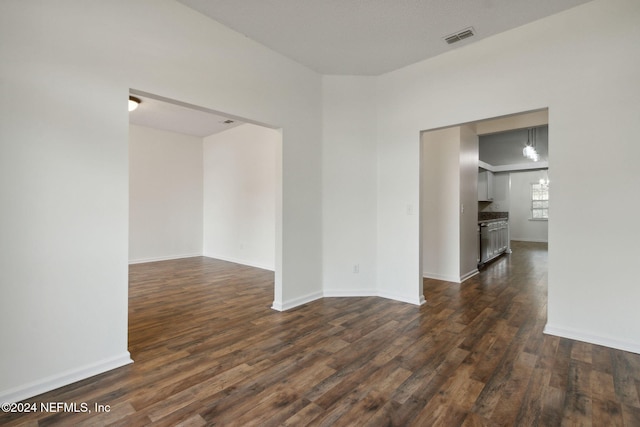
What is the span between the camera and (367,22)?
281cm

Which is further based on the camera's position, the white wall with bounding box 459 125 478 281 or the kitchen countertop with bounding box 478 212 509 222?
the kitchen countertop with bounding box 478 212 509 222

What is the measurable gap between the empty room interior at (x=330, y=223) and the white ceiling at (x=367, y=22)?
0.02m

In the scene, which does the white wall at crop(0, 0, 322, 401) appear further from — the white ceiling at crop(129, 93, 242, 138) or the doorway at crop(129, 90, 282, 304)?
the doorway at crop(129, 90, 282, 304)

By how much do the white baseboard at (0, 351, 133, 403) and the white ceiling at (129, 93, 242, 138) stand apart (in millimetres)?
3858

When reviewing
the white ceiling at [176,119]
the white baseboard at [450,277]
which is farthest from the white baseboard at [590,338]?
the white ceiling at [176,119]

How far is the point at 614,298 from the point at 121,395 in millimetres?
3869

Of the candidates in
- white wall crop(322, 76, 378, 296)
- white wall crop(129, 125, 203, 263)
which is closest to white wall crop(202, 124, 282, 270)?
white wall crop(129, 125, 203, 263)

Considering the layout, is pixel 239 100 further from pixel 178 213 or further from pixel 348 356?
pixel 178 213

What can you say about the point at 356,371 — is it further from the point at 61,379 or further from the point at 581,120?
the point at 581,120

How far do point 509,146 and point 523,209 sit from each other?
3356mm

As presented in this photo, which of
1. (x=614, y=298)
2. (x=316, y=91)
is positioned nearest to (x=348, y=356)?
(x=614, y=298)

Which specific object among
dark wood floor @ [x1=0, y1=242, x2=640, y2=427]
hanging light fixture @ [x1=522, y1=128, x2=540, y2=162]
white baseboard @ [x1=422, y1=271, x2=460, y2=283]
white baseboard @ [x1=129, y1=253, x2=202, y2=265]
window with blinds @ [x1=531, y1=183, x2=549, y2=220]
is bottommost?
dark wood floor @ [x1=0, y1=242, x2=640, y2=427]

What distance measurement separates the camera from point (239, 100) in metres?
3.02

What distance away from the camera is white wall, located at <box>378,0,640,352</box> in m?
2.43
